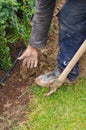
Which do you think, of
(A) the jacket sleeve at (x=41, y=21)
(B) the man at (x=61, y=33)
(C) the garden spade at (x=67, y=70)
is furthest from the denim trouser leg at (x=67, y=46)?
(A) the jacket sleeve at (x=41, y=21)

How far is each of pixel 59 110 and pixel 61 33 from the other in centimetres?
63

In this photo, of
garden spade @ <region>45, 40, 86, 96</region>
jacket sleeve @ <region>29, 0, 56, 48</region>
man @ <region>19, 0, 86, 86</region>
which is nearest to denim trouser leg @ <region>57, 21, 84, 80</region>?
man @ <region>19, 0, 86, 86</region>

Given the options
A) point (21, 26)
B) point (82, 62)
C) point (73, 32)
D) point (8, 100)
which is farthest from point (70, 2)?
point (8, 100)

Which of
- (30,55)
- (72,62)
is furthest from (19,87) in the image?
(72,62)

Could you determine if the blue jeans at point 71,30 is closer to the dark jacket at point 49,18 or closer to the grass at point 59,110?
the dark jacket at point 49,18

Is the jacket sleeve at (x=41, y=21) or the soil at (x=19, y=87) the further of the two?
the soil at (x=19, y=87)

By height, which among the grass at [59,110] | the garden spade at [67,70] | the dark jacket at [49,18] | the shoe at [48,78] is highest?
the dark jacket at [49,18]

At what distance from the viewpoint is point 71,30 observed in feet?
9.56

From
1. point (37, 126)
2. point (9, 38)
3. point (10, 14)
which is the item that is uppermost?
point (10, 14)

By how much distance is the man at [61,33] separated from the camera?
2.67 m

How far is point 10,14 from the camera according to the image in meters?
2.93

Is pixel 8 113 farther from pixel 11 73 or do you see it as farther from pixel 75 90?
pixel 75 90

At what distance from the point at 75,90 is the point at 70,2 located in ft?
2.46

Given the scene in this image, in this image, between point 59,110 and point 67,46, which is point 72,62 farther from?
point 59,110
